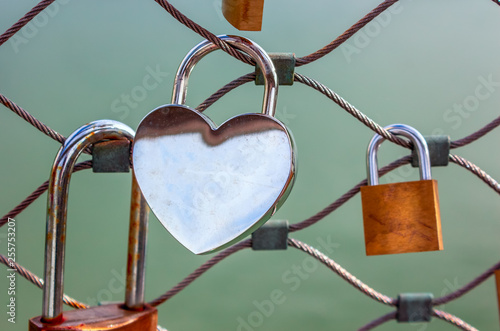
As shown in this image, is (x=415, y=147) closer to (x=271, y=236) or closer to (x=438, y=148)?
(x=438, y=148)

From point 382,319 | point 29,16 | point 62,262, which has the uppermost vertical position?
point 29,16

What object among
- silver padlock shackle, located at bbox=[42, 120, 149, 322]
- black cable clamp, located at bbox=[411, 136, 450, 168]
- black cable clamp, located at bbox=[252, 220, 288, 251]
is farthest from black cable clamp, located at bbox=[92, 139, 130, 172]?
black cable clamp, located at bbox=[411, 136, 450, 168]

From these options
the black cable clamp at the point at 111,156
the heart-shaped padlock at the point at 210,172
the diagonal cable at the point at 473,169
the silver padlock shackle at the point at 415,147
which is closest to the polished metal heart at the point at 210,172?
the heart-shaped padlock at the point at 210,172

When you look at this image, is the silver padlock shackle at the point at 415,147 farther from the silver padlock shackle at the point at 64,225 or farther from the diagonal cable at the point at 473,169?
the silver padlock shackle at the point at 64,225

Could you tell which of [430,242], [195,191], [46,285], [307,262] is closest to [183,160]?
[195,191]

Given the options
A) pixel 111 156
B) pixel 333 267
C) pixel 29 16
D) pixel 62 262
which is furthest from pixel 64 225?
pixel 333 267

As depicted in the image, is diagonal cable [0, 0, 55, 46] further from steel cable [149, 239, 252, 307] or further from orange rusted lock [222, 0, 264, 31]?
steel cable [149, 239, 252, 307]

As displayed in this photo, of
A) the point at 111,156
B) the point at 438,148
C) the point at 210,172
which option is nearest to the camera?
the point at 210,172
